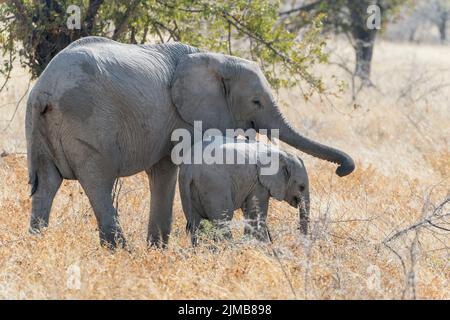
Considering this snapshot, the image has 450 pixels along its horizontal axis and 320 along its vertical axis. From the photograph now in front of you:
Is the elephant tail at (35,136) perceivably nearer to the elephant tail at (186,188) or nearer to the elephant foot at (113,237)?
the elephant foot at (113,237)

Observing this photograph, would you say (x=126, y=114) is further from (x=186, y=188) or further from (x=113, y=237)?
(x=113, y=237)

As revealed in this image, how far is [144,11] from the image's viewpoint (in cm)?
979

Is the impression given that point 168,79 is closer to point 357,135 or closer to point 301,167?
point 301,167

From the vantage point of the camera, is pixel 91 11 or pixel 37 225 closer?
pixel 37 225

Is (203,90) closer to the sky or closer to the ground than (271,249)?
closer to the sky

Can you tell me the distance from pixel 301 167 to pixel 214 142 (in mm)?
876

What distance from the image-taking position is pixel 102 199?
7.02 metres

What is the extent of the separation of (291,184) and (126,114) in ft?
4.71

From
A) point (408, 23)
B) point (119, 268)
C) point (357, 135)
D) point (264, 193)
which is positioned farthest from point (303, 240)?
point (408, 23)

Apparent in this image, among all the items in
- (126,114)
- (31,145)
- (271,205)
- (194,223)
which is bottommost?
(271,205)

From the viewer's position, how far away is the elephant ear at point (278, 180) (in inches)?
292

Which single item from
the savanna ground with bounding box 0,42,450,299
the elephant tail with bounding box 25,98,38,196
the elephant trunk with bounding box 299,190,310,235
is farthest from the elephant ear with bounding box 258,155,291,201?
the elephant tail with bounding box 25,98,38,196

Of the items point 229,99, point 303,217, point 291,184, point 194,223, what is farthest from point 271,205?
point 194,223

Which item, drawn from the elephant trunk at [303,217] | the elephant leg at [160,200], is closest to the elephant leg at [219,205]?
the elephant trunk at [303,217]
